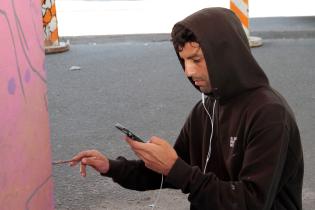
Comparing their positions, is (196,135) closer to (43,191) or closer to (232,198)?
(232,198)

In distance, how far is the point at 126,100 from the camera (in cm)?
590

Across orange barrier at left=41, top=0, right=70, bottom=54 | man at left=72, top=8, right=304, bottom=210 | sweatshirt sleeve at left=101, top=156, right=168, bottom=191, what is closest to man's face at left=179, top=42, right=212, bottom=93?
man at left=72, top=8, right=304, bottom=210

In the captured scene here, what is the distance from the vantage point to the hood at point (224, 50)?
1.97m

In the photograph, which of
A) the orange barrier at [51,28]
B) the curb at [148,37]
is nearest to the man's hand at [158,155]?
the orange barrier at [51,28]

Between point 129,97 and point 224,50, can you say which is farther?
point 129,97

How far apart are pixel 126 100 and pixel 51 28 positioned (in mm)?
2940

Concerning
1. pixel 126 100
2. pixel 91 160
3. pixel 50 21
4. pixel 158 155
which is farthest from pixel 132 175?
pixel 50 21

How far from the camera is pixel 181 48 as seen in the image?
205 cm

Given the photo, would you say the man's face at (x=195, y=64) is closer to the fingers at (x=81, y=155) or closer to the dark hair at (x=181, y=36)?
the dark hair at (x=181, y=36)

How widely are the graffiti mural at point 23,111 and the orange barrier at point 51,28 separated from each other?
20.4 feet

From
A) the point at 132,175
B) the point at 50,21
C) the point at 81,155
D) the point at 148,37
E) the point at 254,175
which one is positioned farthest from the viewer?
the point at 148,37

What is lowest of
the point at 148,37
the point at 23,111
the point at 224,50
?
the point at 148,37

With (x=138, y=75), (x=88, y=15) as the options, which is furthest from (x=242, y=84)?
(x=88, y=15)

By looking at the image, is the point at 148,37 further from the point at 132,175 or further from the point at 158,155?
the point at 158,155
